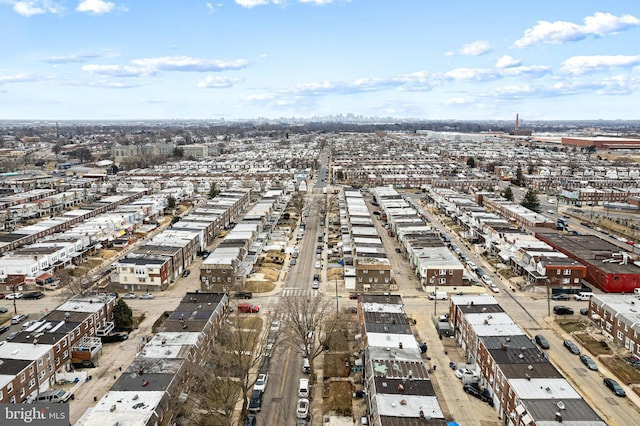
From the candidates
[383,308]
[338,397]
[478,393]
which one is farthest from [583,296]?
[338,397]

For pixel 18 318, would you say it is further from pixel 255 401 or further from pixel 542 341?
pixel 542 341

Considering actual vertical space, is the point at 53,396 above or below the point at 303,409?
below

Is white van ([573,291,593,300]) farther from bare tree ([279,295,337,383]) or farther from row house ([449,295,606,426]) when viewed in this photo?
bare tree ([279,295,337,383])

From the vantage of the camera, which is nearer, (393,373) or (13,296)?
(393,373)

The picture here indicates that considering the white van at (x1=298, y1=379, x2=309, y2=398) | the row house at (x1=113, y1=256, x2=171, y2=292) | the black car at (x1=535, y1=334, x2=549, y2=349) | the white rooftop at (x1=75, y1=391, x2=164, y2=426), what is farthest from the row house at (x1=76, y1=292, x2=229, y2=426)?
the black car at (x1=535, y1=334, x2=549, y2=349)

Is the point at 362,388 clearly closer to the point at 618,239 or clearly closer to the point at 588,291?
the point at 588,291

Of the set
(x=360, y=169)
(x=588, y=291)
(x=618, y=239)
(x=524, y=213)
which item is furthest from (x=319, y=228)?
(x=360, y=169)

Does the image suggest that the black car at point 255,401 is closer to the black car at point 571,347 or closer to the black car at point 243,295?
the black car at point 243,295
